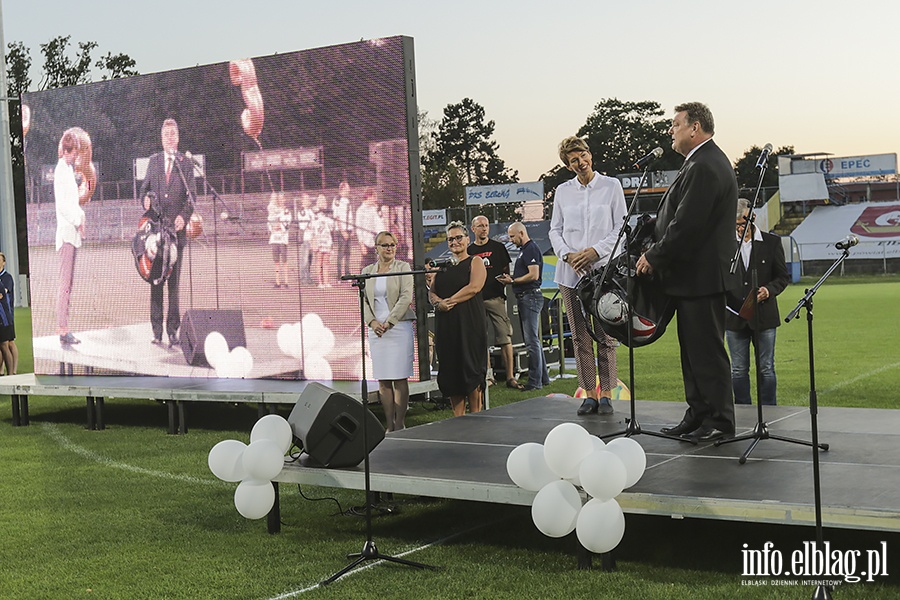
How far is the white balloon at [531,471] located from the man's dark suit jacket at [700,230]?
1.56m

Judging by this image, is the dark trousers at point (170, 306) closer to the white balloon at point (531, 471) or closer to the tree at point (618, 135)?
the white balloon at point (531, 471)

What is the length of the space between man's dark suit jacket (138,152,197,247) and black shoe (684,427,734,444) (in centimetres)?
737

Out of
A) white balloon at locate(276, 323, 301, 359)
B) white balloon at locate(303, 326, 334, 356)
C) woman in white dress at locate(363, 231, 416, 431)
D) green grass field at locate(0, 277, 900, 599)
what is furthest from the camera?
white balloon at locate(276, 323, 301, 359)

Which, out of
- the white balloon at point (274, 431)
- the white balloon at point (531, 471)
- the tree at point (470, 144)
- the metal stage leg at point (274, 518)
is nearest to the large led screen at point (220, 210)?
the white balloon at point (274, 431)

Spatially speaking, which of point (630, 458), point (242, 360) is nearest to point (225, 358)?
point (242, 360)

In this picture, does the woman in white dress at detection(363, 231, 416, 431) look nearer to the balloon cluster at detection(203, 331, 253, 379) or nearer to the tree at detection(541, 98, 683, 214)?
the balloon cluster at detection(203, 331, 253, 379)

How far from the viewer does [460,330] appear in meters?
9.17

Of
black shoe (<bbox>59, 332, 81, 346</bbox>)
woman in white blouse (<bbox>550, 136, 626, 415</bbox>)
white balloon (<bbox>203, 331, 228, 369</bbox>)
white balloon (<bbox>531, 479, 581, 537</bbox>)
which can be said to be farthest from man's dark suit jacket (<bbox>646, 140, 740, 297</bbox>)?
black shoe (<bbox>59, 332, 81, 346</bbox>)

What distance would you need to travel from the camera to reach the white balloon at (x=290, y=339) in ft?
37.7

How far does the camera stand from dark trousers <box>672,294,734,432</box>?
21.3ft

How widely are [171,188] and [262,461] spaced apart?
6766 millimetres

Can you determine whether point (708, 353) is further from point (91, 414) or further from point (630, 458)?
point (91, 414)

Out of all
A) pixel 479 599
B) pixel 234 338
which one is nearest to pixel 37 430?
pixel 234 338

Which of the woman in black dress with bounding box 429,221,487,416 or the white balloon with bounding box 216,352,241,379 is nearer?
the woman in black dress with bounding box 429,221,487,416
